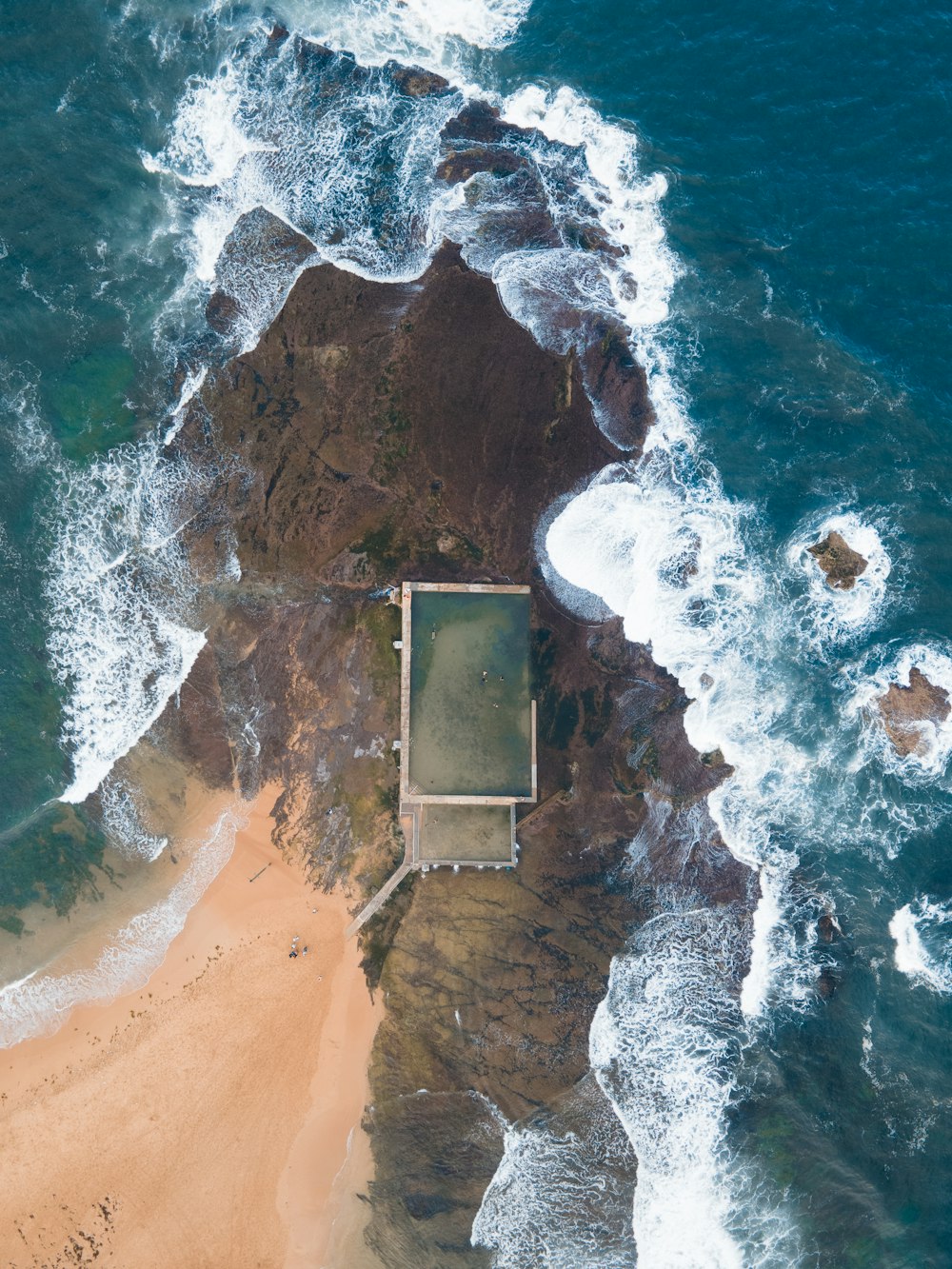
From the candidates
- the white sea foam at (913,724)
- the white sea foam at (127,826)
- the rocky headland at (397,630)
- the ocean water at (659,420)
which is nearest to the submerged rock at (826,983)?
the ocean water at (659,420)

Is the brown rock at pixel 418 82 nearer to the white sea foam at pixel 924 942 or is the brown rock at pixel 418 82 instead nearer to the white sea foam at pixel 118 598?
the white sea foam at pixel 118 598

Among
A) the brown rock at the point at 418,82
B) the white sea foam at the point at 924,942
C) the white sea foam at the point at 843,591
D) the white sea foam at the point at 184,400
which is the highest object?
the brown rock at the point at 418,82

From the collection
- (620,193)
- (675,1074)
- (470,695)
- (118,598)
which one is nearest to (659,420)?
(620,193)

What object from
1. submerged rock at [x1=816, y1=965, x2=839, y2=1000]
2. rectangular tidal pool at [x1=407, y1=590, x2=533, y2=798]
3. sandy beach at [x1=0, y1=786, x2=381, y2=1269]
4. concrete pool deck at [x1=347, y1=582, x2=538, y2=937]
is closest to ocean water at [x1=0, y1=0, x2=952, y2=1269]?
submerged rock at [x1=816, y1=965, x2=839, y2=1000]

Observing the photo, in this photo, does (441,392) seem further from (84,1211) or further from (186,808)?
(84,1211)

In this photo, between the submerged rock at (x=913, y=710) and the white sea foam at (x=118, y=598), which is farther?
the white sea foam at (x=118, y=598)

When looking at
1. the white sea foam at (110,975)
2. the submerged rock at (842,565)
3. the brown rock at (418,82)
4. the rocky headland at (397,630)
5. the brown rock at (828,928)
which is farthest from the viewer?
the brown rock at (418,82)
